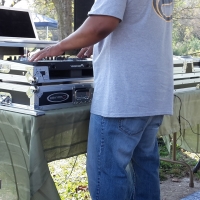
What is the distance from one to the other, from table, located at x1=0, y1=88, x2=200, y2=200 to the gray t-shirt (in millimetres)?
211

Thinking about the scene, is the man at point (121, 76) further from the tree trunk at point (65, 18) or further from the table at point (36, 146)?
the tree trunk at point (65, 18)

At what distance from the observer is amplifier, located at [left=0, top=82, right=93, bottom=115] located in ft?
5.56

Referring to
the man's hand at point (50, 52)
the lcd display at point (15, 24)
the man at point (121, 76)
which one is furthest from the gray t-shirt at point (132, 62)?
the lcd display at point (15, 24)

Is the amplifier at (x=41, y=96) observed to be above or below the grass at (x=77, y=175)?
above

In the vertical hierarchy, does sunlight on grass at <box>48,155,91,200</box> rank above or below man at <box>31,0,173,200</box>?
below

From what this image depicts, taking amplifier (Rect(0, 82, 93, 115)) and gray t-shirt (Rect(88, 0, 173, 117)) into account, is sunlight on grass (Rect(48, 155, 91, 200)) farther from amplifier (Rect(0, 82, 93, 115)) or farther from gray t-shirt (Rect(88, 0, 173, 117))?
gray t-shirt (Rect(88, 0, 173, 117))

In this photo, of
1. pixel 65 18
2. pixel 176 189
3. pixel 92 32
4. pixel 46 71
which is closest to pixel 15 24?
pixel 46 71

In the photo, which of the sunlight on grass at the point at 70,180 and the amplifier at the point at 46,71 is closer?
the amplifier at the point at 46,71

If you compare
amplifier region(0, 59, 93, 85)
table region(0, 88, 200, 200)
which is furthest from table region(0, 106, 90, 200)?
amplifier region(0, 59, 93, 85)

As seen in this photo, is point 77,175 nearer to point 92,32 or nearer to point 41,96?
point 41,96

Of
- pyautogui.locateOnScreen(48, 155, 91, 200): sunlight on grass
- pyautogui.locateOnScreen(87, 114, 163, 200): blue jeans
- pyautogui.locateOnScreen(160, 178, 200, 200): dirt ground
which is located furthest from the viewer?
pyautogui.locateOnScreen(160, 178, 200, 200): dirt ground

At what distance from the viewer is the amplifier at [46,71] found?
1.68 metres

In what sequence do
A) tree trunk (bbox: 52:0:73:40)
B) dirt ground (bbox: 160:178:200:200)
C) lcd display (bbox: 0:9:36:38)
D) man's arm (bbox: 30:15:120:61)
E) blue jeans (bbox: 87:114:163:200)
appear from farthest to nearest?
tree trunk (bbox: 52:0:73:40), dirt ground (bbox: 160:178:200:200), lcd display (bbox: 0:9:36:38), blue jeans (bbox: 87:114:163:200), man's arm (bbox: 30:15:120:61)

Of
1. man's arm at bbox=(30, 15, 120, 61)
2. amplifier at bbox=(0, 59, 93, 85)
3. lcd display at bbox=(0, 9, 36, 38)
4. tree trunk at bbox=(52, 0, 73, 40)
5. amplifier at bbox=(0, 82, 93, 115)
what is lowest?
amplifier at bbox=(0, 82, 93, 115)
